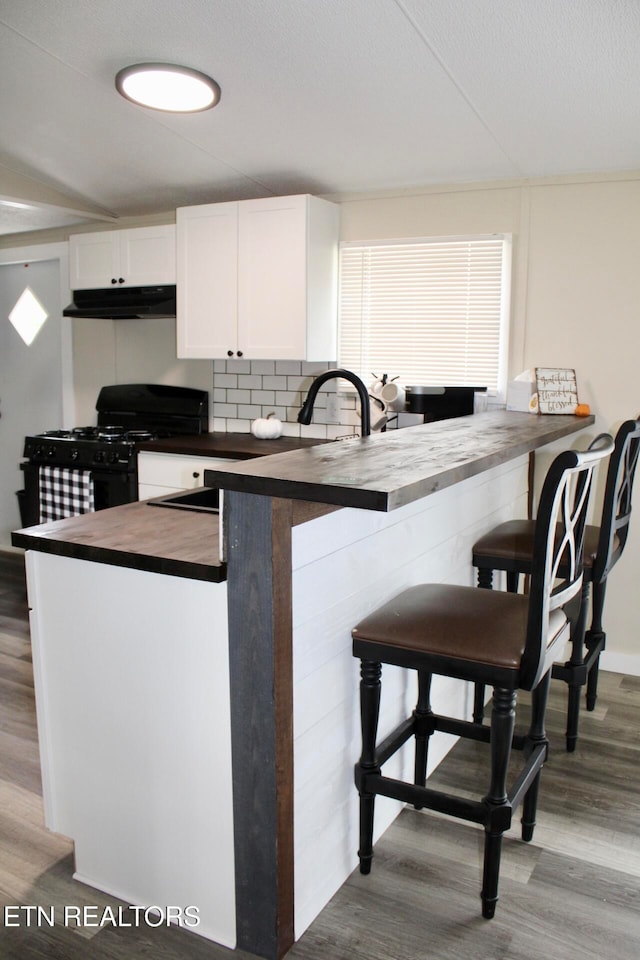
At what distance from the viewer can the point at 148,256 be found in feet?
13.8

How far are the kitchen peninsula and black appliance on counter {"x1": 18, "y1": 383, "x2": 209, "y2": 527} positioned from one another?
189 centimetres

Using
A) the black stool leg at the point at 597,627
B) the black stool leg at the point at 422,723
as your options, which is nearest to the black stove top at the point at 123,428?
the black stool leg at the point at 422,723

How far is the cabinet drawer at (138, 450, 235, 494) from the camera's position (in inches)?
152

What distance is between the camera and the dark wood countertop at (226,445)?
3.70 metres

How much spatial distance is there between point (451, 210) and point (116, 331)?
2240 mm

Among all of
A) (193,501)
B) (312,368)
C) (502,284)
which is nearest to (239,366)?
(312,368)

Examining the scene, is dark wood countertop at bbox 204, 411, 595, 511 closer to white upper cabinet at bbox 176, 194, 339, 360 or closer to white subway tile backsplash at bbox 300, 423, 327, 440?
white upper cabinet at bbox 176, 194, 339, 360

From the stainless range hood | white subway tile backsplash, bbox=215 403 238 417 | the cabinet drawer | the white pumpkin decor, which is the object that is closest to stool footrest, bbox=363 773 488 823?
the cabinet drawer

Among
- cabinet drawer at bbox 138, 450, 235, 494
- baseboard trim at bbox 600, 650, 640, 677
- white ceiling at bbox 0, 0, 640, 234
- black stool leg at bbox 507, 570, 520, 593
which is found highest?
white ceiling at bbox 0, 0, 640, 234

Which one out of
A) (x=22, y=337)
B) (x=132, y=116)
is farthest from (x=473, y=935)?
(x=22, y=337)

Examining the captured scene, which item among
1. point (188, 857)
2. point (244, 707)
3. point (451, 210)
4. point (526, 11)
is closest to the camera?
point (244, 707)

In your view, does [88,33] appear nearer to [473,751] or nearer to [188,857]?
[188,857]

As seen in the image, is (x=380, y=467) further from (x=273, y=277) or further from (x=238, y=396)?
(x=238, y=396)

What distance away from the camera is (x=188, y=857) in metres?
1.85
